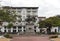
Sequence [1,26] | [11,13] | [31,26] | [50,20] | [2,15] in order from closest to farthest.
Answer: [2,15] → [11,13] → [31,26] → [50,20] → [1,26]

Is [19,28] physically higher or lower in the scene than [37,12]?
lower

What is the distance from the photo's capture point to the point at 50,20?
80875mm

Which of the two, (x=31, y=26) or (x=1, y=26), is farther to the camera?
(x=1, y=26)

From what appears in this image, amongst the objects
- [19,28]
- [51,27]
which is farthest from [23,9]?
[51,27]

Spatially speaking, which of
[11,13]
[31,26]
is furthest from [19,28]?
[11,13]

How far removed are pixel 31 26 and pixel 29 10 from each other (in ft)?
61.4

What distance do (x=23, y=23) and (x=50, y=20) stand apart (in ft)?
38.9

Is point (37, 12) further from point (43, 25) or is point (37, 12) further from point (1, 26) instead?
point (1, 26)

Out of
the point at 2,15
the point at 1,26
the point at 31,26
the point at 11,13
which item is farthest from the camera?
the point at 1,26

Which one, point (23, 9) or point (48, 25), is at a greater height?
point (23, 9)

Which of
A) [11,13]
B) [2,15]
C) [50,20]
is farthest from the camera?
[50,20]

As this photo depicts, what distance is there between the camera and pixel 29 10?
90.8m

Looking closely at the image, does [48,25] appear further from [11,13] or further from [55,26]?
[11,13]

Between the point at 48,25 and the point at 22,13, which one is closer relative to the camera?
the point at 48,25
